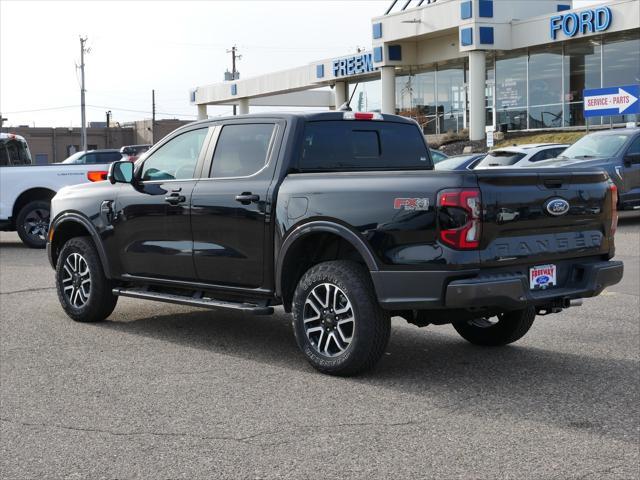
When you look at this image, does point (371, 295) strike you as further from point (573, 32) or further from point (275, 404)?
point (573, 32)

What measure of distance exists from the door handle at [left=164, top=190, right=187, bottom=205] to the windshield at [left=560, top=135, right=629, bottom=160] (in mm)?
11724

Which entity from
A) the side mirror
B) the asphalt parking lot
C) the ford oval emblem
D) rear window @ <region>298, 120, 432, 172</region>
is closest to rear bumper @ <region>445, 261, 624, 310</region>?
the ford oval emblem

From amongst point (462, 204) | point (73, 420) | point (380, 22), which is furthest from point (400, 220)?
point (380, 22)

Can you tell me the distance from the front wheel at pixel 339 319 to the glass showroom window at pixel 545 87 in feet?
115

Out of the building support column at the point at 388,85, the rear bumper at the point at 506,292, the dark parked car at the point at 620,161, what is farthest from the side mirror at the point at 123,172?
the building support column at the point at 388,85

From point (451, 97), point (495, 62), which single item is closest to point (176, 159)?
point (495, 62)

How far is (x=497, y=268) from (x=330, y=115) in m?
2.06

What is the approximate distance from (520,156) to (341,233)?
47.0 feet

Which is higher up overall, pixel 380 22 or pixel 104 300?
pixel 380 22

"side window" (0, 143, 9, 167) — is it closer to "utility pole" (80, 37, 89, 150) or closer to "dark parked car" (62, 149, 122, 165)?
"dark parked car" (62, 149, 122, 165)

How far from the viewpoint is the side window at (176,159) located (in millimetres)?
8000

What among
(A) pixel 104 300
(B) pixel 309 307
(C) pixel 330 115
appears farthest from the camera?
(A) pixel 104 300

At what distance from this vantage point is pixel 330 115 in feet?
24.7

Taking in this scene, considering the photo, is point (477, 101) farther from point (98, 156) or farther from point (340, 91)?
point (98, 156)
